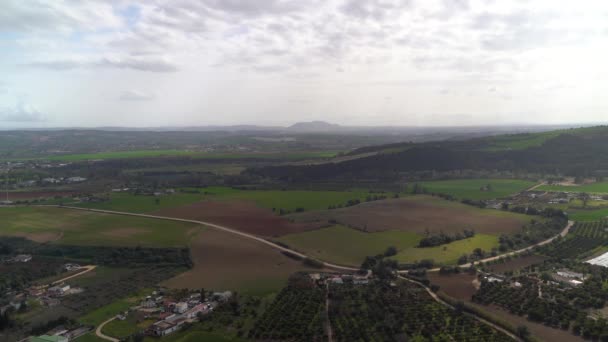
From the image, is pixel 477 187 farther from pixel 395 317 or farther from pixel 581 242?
pixel 395 317

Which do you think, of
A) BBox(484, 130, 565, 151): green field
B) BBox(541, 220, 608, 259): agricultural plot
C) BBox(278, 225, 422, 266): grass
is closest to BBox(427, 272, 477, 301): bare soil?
BBox(278, 225, 422, 266): grass

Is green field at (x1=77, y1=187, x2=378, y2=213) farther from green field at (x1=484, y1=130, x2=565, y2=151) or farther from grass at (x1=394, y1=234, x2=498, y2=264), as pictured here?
green field at (x1=484, y1=130, x2=565, y2=151)

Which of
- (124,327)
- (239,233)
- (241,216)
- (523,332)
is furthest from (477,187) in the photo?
(124,327)

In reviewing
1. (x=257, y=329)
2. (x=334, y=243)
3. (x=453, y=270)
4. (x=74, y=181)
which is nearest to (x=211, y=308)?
(x=257, y=329)

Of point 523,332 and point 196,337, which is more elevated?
point 523,332

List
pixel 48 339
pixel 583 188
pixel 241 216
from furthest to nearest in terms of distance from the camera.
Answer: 1. pixel 583 188
2. pixel 241 216
3. pixel 48 339
